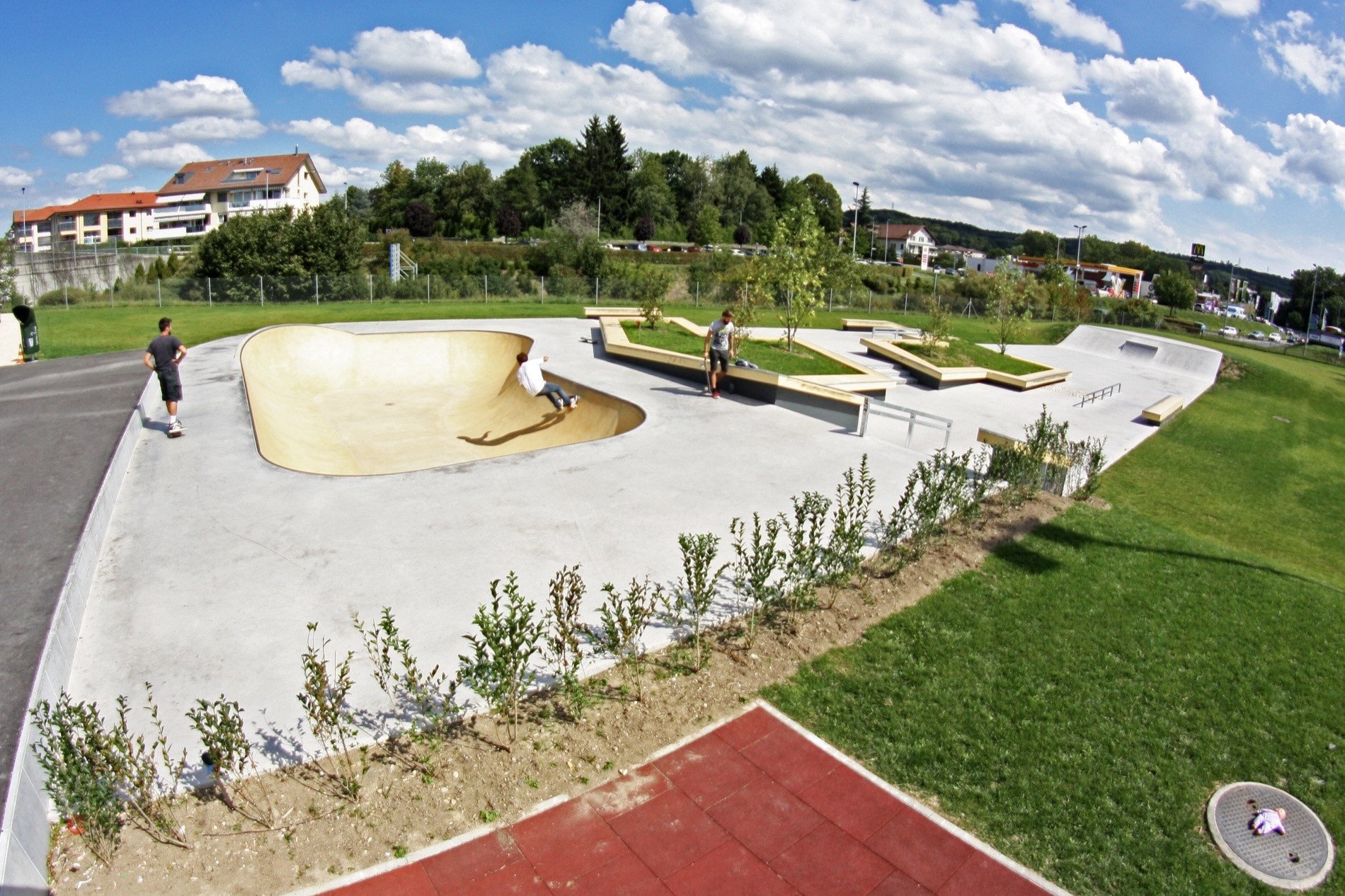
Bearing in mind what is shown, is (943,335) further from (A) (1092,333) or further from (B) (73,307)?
(B) (73,307)

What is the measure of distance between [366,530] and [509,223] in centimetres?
7594

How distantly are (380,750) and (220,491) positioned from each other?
529cm

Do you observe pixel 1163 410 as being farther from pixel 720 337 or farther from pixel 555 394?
pixel 555 394

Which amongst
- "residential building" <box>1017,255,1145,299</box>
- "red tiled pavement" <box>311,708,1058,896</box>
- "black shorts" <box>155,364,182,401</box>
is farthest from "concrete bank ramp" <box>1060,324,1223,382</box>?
"residential building" <box>1017,255,1145,299</box>

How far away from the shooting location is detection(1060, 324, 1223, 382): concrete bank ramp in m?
27.2

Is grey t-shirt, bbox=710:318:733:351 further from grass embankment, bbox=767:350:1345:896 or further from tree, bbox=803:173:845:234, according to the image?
tree, bbox=803:173:845:234

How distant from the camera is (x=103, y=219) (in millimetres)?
99500

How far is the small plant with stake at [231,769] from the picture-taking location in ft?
13.6

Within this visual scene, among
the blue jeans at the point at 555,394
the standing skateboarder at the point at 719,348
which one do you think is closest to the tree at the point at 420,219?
the standing skateboarder at the point at 719,348

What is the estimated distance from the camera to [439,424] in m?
15.6

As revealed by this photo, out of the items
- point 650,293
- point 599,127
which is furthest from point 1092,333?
point 599,127

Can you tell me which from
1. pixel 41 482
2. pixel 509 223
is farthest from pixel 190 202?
pixel 41 482

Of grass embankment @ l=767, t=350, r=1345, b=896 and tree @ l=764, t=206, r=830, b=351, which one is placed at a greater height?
tree @ l=764, t=206, r=830, b=351

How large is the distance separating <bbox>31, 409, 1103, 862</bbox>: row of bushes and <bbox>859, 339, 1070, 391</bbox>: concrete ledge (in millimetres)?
11295
